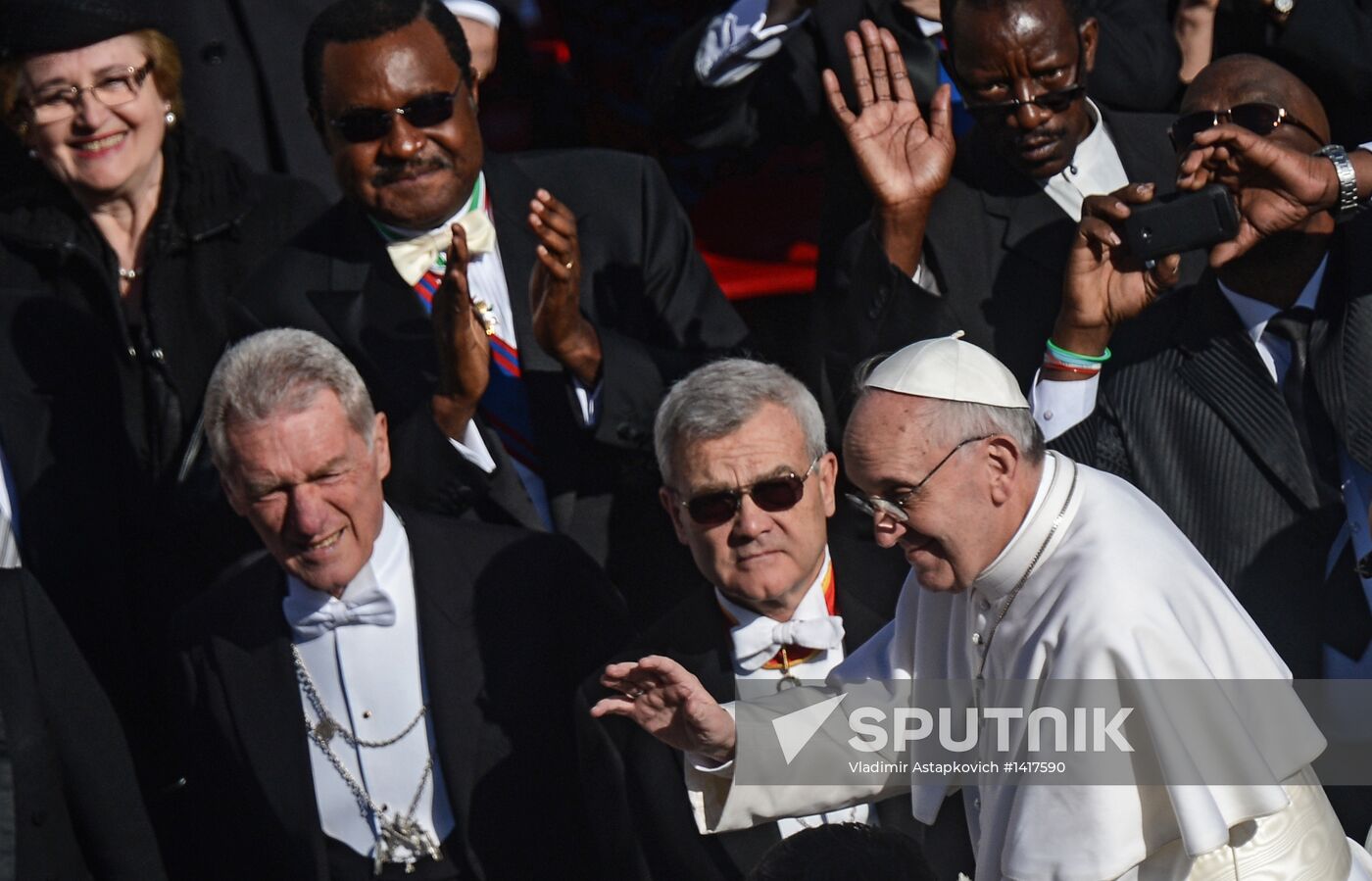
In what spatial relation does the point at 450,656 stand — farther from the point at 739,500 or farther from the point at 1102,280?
the point at 1102,280

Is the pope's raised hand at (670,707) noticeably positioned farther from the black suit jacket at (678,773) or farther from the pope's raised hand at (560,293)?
the pope's raised hand at (560,293)

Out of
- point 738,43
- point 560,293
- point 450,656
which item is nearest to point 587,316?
point 560,293

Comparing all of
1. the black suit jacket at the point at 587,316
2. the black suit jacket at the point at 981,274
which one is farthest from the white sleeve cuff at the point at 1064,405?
the black suit jacket at the point at 587,316

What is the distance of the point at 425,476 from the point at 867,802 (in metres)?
1.26

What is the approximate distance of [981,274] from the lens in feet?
14.9

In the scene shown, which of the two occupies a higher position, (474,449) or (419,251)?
(419,251)

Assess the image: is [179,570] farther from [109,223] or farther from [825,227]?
[825,227]

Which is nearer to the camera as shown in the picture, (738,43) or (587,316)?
(587,316)

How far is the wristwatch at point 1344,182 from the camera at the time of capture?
4.08m

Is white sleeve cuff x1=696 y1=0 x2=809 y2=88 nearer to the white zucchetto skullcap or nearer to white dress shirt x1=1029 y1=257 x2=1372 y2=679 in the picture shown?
white dress shirt x1=1029 y1=257 x2=1372 y2=679

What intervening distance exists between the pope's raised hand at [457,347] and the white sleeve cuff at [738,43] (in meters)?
0.89

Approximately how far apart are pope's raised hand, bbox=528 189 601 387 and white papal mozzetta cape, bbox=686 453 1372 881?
117 cm

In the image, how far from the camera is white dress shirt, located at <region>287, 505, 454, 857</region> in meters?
4.31

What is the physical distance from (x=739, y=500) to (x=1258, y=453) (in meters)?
1.08
